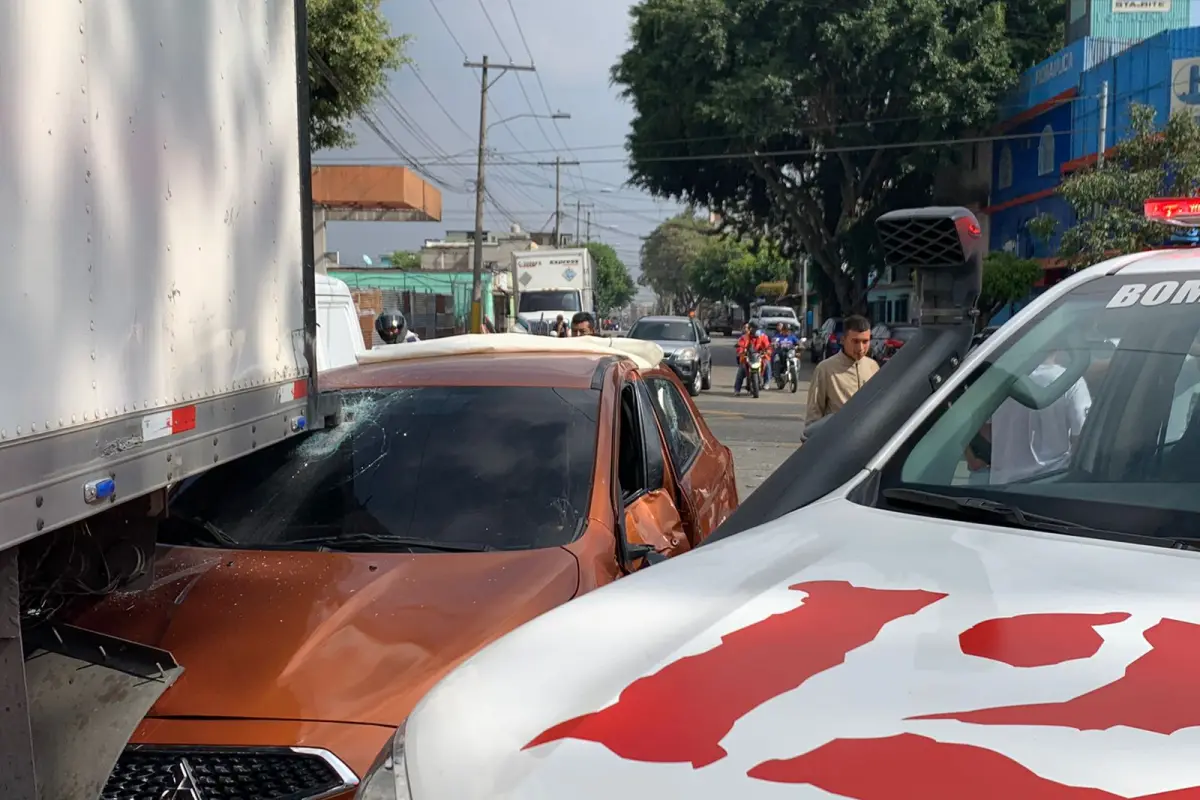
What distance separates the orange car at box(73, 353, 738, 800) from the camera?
243 centimetres

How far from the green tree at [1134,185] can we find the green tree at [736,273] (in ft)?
206

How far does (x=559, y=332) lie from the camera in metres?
25.6

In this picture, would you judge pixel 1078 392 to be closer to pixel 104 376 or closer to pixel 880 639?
pixel 880 639

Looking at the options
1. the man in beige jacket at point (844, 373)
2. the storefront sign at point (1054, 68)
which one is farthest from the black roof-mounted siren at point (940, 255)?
the storefront sign at point (1054, 68)

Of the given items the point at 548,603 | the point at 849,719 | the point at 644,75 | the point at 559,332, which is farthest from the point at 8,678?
the point at 644,75

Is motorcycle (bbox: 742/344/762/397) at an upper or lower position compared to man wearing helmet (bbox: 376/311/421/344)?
lower

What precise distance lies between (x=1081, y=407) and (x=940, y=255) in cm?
89

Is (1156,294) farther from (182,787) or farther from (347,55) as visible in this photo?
(347,55)

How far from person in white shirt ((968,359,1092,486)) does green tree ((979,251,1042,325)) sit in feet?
83.7

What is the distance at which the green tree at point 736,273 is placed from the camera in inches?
3337

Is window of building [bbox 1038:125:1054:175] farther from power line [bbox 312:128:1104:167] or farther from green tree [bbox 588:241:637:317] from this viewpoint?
green tree [bbox 588:241:637:317]

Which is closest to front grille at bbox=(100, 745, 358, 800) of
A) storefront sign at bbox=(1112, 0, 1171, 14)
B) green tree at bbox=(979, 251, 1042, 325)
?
green tree at bbox=(979, 251, 1042, 325)

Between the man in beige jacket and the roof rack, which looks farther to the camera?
the man in beige jacket

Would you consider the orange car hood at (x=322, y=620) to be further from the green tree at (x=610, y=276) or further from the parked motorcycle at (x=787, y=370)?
the green tree at (x=610, y=276)
